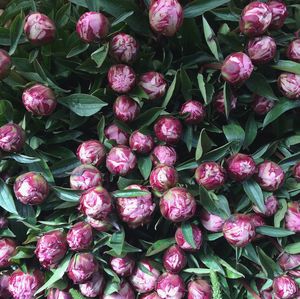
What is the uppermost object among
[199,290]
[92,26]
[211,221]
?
[92,26]

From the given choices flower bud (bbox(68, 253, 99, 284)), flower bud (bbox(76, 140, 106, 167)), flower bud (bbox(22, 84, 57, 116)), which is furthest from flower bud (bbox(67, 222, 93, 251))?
flower bud (bbox(22, 84, 57, 116))

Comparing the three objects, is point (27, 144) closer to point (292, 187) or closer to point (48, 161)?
point (48, 161)

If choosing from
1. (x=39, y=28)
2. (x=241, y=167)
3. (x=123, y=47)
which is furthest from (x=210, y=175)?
(x=39, y=28)

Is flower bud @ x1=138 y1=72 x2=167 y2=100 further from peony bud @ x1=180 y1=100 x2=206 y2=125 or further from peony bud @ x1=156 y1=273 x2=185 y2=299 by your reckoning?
peony bud @ x1=156 y1=273 x2=185 y2=299

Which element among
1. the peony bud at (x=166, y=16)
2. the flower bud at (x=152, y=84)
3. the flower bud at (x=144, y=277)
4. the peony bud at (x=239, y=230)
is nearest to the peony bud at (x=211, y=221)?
the peony bud at (x=239, y=230)

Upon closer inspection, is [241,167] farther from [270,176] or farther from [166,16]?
[166,16]

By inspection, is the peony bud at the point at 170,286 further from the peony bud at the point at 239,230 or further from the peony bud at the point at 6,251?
the peony bud at the point at 6,251

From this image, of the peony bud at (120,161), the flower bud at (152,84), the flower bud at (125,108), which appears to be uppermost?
the flower bud at (152,84)
